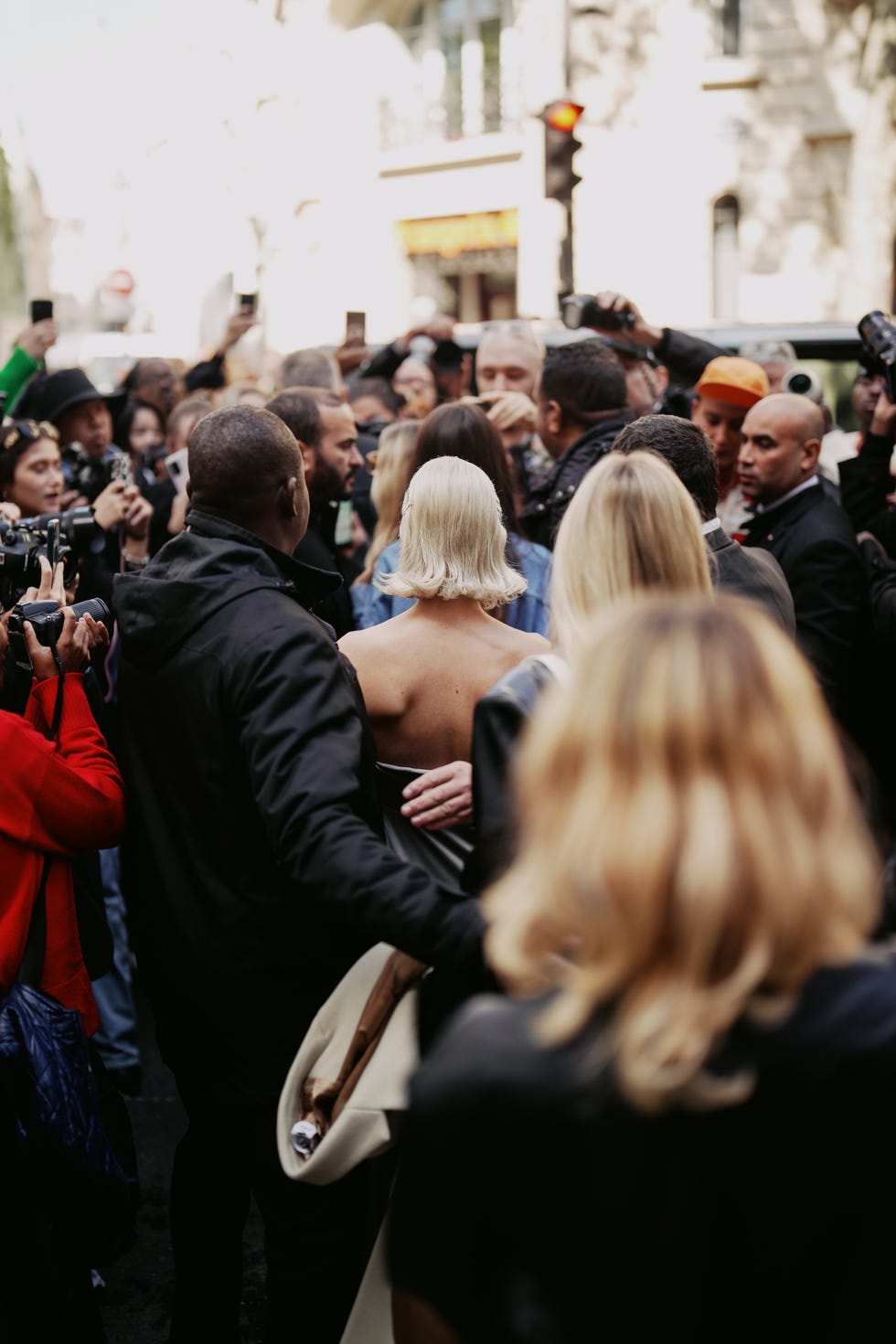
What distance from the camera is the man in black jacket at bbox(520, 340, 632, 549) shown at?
4801 millimetres

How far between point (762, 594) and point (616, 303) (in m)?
2.96

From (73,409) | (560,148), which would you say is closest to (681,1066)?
(73,409)

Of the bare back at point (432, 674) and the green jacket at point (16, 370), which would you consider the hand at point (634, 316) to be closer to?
the green jacket at point (16, 370)

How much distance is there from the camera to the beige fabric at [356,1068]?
246 centimetres

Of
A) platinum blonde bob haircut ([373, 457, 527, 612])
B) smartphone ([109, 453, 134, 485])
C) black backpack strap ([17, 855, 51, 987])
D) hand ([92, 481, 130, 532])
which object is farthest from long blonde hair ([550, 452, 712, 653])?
smartphone ([109, 453, 134, 485])

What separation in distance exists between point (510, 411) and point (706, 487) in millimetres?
2245

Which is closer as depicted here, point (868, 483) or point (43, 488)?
point (43, 488)

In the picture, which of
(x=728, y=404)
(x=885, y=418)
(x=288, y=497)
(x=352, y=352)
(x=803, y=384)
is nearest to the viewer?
(x=288, y=497)

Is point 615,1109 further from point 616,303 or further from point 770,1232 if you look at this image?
point 616,303

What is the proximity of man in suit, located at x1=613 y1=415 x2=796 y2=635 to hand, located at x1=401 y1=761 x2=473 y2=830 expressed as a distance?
0.89m

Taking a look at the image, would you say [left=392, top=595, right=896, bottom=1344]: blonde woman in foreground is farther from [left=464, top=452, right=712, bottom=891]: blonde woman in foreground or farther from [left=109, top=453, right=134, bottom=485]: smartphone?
[left=109, top=453, right=134, bottom=485]: smartphone

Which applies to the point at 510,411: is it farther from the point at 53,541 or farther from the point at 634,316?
the point at 53,541

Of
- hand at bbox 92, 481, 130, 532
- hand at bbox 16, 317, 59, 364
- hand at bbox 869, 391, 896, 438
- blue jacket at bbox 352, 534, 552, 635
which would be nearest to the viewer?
blue jacket at bbox 352, 534, 552, 635

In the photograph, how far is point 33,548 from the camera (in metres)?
3.51
